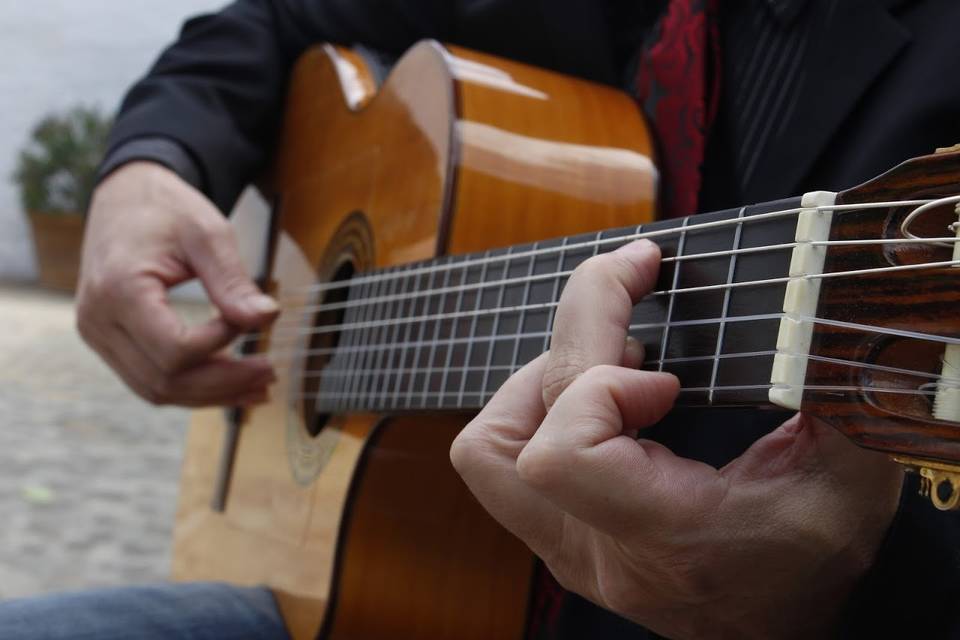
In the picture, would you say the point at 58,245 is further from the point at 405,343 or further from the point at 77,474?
the point at 405,343

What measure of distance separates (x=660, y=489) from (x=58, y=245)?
5.47 m

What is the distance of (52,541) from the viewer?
227 centimetres

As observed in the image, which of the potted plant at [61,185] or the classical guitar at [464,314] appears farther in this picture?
the potted plant at [61,185]

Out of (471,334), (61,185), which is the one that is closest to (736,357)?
(471,334)

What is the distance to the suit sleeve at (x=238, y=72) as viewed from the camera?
4.72 ft

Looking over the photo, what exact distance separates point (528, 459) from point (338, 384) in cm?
54

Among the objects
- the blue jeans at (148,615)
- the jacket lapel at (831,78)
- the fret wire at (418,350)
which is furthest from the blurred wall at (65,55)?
the jacket lapel at (831,78)

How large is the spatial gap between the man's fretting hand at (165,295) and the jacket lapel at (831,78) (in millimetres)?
642

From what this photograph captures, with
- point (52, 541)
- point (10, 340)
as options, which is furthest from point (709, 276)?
point (10, 340)

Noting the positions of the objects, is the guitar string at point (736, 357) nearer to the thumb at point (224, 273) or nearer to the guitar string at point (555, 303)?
the guitar string at point (555, 303)

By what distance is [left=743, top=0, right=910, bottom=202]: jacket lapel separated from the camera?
2.50 ft

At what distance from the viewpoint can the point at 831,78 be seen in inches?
31.2

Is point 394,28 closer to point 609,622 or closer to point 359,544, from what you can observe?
point 359,544

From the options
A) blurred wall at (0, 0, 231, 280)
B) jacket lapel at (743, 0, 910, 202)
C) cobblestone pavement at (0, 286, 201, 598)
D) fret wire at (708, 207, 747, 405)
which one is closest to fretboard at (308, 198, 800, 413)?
fret wire at (708, 207, 747, 405)
